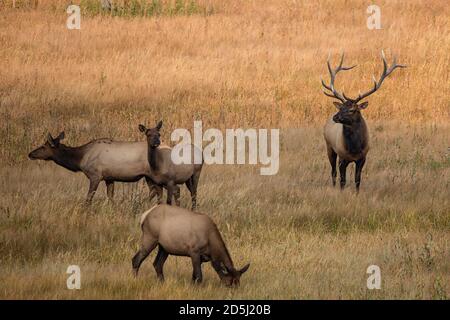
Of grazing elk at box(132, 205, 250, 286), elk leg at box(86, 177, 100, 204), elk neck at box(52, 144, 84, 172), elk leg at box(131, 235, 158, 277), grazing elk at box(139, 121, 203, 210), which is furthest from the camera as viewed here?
elk neck at box(52, 144, 84, 172)

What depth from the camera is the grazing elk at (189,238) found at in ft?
28.2

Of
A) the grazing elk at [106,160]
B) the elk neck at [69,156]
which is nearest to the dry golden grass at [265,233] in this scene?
the grazing elk at [106,160]

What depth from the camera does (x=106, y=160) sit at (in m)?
12.2

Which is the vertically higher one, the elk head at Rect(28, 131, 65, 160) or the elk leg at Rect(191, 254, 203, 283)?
the elk head at Rect(28, 131, 65, 160)

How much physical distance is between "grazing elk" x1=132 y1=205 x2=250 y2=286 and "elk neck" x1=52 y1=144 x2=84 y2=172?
3857mm

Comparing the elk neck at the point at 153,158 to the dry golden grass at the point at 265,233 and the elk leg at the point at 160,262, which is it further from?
the elk leg at the point at 160,262

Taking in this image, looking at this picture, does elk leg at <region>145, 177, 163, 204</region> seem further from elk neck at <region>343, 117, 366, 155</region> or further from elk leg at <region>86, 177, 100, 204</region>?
elk neck at <region>343, 117, 366, 155</region>

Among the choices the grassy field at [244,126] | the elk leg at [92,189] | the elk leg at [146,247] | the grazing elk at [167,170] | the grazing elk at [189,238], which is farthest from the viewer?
the grazing elk at [167,170]

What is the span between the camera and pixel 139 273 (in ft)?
30.3

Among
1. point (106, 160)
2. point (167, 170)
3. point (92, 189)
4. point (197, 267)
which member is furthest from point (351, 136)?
point (197, 267)

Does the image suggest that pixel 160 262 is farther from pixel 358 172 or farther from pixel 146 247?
pixel 358 172

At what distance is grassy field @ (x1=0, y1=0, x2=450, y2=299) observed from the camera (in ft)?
31.5

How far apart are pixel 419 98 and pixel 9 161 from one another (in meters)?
8.51

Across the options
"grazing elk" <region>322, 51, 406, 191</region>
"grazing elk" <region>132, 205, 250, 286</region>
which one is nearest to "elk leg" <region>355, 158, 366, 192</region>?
"grazing elk" <region>322, 51, 406, 191</region>
